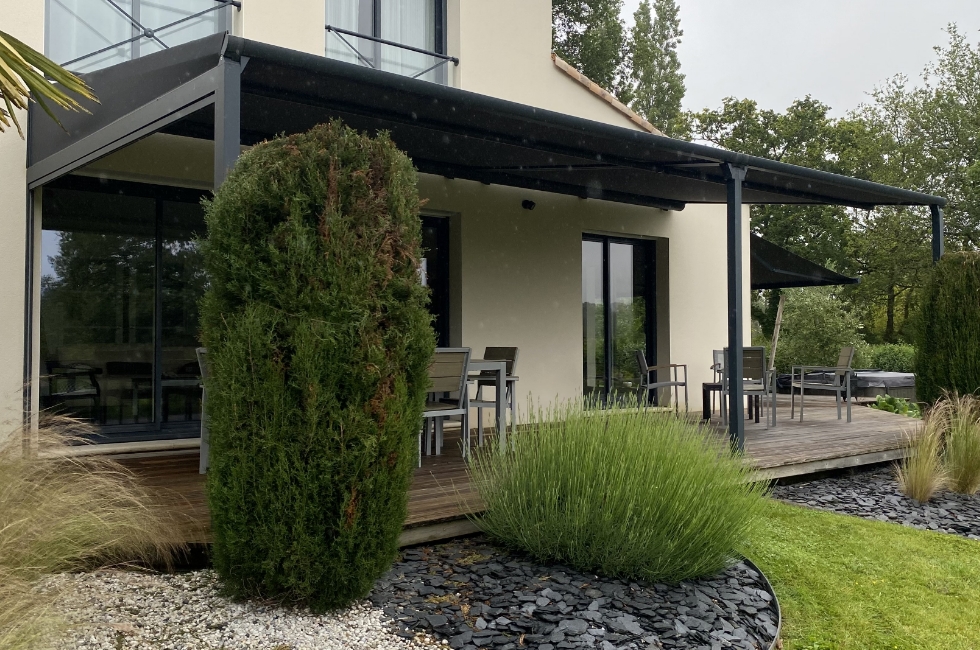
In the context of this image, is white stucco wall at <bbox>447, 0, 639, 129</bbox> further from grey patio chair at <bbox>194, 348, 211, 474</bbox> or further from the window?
grey patio chair at <bbox>194, 348, 211, 474</bbox>

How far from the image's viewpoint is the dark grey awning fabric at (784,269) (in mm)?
11445

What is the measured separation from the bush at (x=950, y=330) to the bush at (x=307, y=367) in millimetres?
7059

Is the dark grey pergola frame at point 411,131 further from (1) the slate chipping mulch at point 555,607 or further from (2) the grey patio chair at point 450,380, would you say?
(1) the slate chipping mulch at point 555,607

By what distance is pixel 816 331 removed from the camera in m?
20.3

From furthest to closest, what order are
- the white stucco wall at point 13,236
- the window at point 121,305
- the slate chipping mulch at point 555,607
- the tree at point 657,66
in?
the tree at point 657,66 → the window at point 121,305 → the white stucco wall at point 13,236 → the slate chipping mulch at point 555,607

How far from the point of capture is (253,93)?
533 cm

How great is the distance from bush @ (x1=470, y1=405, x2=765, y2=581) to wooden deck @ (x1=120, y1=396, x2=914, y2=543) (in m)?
0.37

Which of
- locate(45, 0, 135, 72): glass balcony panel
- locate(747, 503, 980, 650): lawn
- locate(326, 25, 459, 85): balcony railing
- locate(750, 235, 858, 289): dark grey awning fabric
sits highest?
locate(326, 25, 459, 85): balcony railing

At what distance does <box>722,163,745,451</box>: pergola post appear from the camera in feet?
22.7

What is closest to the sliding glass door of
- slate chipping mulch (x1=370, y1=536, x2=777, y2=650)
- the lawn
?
the lawn

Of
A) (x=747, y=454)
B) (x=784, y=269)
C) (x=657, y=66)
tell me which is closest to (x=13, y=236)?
(x=747, y=454)

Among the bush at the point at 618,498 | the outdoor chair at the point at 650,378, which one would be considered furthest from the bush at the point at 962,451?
the bush at the point at 618,498

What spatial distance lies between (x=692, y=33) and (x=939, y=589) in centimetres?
6562

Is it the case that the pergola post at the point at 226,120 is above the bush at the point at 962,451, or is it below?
above
